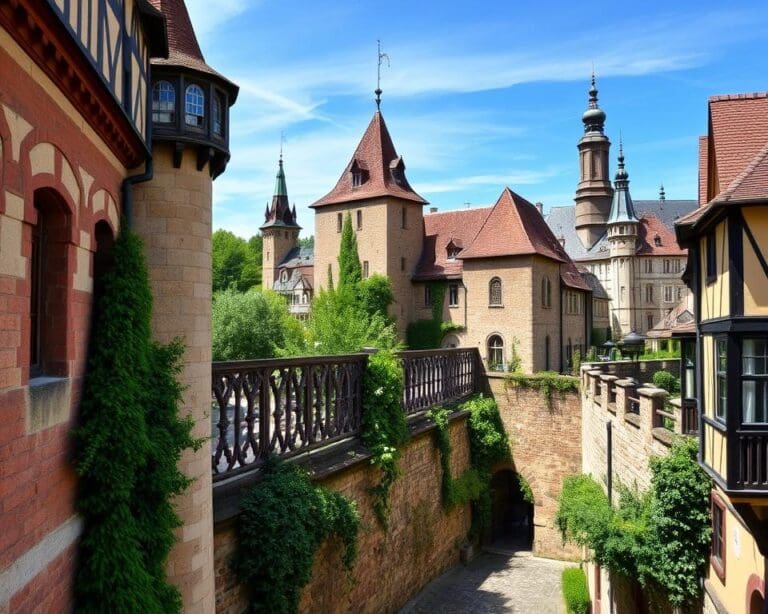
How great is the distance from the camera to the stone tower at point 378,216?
37.6 meters

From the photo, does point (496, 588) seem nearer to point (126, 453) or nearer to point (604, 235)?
point (126, 453)

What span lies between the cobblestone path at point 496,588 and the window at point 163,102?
12.6 metres

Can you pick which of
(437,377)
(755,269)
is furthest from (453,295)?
(755,269)

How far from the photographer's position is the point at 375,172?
38.9 m

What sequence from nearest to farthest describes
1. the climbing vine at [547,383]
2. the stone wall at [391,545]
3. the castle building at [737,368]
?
the castle building at [737,368], the stone wall at [391,545], the climbing vine at [547,383]

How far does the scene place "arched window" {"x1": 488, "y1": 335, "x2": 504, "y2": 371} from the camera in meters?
34.2

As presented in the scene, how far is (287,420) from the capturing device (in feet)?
35.3

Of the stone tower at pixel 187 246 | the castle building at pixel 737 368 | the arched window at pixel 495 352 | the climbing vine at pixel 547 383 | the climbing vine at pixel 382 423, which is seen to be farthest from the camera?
the arched window at pixel 495 352

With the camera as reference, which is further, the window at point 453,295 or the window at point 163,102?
the window at point 453,295

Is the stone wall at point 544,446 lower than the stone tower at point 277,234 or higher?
lower

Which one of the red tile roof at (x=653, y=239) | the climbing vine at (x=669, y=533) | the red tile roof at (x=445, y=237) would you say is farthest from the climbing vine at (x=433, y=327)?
the red tile roof at (x=653, y=239)

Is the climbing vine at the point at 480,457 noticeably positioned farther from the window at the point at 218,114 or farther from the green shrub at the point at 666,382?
the window at the point at 218,114

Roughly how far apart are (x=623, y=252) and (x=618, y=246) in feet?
2.70

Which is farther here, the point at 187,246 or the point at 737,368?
the point at 737,368
